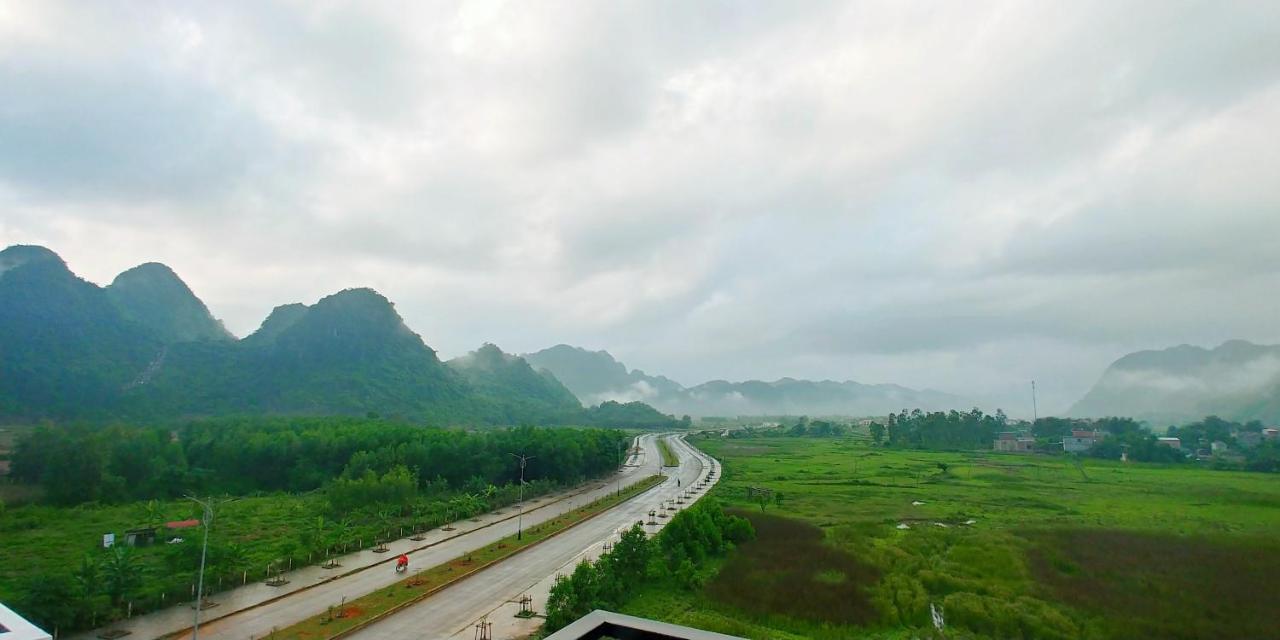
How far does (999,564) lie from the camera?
110ft

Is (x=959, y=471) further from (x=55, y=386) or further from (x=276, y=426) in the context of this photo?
(x=55, y=386)

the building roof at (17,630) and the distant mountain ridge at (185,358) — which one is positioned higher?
the distant mountain ridge at (185,358)

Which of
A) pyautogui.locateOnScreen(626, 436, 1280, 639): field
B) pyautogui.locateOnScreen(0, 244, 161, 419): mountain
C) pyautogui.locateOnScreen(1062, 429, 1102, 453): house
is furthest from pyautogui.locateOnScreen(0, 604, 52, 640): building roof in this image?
pyautogui.locateOnScreen(1062, 429, 1102, 453): house

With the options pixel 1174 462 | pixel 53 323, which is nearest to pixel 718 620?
pixel 1174 462

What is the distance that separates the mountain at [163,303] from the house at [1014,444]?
174815 millimetres

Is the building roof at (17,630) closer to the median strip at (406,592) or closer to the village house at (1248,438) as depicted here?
the median strip at (406,592)

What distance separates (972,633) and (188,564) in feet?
109

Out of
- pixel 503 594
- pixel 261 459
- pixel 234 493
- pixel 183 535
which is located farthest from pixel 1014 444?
pixel 183 535

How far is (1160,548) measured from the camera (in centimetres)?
3694

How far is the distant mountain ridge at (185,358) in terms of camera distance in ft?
353

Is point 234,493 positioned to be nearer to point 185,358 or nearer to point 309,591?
point 309,591

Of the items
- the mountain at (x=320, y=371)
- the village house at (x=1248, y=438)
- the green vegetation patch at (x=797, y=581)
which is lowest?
the green vegetation patch at (x=797, y=581)

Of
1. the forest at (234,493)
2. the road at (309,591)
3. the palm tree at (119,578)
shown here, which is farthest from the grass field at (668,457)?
the palm tree at (119,578)

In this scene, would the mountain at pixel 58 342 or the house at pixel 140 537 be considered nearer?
the house at pixel 140 537
